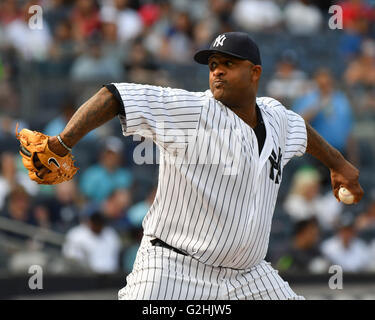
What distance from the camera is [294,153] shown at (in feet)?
16.9

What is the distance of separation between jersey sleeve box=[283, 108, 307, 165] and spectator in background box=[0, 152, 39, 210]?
4.40 metres

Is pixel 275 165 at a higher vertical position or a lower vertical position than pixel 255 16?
lower

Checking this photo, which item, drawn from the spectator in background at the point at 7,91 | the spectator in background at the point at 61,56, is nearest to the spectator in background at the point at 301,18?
the spectator in background at the point at 61,56

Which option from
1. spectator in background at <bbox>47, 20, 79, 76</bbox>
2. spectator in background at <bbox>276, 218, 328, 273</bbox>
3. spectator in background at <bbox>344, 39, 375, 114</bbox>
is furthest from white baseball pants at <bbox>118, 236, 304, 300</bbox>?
→ spectator in background at <bbox>344, 39, 375, 114</bbox>

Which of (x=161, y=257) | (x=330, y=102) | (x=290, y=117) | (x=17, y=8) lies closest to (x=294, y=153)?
(x=290, y=117)

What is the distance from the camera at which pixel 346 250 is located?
9.12m

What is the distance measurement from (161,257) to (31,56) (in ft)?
21.9

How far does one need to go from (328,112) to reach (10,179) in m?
3.89

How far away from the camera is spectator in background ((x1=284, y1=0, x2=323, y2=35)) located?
12.4m

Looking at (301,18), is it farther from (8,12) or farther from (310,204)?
(8,12)

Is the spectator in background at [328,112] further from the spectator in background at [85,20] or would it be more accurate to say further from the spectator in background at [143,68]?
the spectator in background at [85,20]

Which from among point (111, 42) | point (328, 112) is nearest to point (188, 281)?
point (328, 112)

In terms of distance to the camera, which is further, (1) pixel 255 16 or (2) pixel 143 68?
(1) pixel 255 16

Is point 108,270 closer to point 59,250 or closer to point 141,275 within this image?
point 59,250
